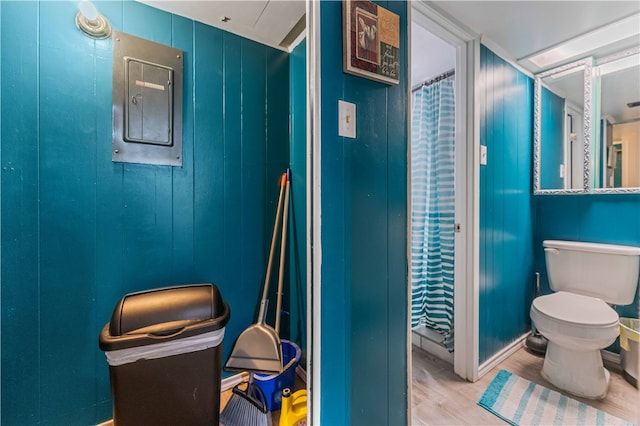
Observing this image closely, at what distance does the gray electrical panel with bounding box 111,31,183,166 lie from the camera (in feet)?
3.92

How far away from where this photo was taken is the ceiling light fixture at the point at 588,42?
1.50m

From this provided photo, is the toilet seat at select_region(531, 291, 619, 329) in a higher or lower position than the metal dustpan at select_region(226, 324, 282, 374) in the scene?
higher

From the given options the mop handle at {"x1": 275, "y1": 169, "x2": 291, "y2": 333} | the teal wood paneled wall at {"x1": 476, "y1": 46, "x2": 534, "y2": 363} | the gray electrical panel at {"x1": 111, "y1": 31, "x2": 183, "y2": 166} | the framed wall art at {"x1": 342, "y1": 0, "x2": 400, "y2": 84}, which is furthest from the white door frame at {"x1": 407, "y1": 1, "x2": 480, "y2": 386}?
the gray electrical panel at {"x1": 111, "y1": 31, "x2": 183, "y2": 166}

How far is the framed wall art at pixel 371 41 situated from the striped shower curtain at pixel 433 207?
1.05 m

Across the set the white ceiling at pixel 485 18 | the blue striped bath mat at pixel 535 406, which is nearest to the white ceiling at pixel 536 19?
the white ceiling at pixel 485 18

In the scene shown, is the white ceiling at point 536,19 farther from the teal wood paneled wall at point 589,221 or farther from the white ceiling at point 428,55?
the teal wood paneled wall at point 589,221

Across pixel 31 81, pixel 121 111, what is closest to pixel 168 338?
pixel 121 111

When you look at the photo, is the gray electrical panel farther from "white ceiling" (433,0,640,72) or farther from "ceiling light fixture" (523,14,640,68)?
"ceiling light fixture" (523,14,640,68)

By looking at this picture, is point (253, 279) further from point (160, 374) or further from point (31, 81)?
point (31, 81)

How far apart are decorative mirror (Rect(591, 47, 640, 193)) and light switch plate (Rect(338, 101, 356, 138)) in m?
1.88

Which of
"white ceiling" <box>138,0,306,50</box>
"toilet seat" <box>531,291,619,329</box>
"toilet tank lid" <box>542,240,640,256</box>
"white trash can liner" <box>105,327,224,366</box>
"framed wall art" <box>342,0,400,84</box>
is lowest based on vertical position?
"toilet seat" <box>531,291,619,329</box>

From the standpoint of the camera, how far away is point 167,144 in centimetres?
129

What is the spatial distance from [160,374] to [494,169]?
6.79 feet

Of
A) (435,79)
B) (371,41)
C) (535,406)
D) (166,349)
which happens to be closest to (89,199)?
(166,349)
